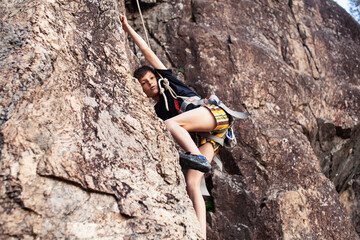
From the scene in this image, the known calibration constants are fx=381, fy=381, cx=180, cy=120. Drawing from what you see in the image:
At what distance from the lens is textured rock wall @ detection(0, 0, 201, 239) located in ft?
9.35

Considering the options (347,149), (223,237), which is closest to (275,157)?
(223,237)

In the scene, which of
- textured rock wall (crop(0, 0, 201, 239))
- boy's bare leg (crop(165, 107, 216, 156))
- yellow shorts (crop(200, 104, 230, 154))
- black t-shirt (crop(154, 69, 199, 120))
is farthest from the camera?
black t-shirt (crop(154, 69, 199, 120))

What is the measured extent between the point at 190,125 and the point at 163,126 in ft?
2.41

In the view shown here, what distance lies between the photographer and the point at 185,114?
470cm

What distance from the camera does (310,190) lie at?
20.4ft

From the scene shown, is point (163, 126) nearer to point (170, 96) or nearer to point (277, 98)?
point (170, 96)

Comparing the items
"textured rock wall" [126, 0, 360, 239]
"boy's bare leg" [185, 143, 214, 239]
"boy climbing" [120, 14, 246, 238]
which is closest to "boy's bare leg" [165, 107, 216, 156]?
"boy climbing" [120, 14, 246, 238]

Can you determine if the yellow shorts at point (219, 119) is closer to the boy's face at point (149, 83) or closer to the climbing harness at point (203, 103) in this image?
the climbing harness at point (203, 103)

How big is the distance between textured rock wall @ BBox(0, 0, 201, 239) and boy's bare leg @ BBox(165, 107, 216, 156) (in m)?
0.43

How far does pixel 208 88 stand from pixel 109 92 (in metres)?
3.27

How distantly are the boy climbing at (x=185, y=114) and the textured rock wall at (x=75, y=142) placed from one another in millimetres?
730

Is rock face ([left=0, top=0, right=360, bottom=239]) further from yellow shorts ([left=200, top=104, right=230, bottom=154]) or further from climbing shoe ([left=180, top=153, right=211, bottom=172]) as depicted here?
yellow shorts ([left=200, top=104, right=230, bottom=154])

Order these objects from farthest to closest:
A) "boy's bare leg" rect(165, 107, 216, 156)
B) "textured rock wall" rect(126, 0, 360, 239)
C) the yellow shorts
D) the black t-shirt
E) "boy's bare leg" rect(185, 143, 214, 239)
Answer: "textured rock wall" rect(126, 0, 360, 239) < the black t-shirt < the yellow shorts < "boy's bare leg" rect(185, 143, 214, 239) < "boy's bare leg" rect(165, 107, 216, 156)

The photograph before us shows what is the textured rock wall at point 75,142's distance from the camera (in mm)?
2850
